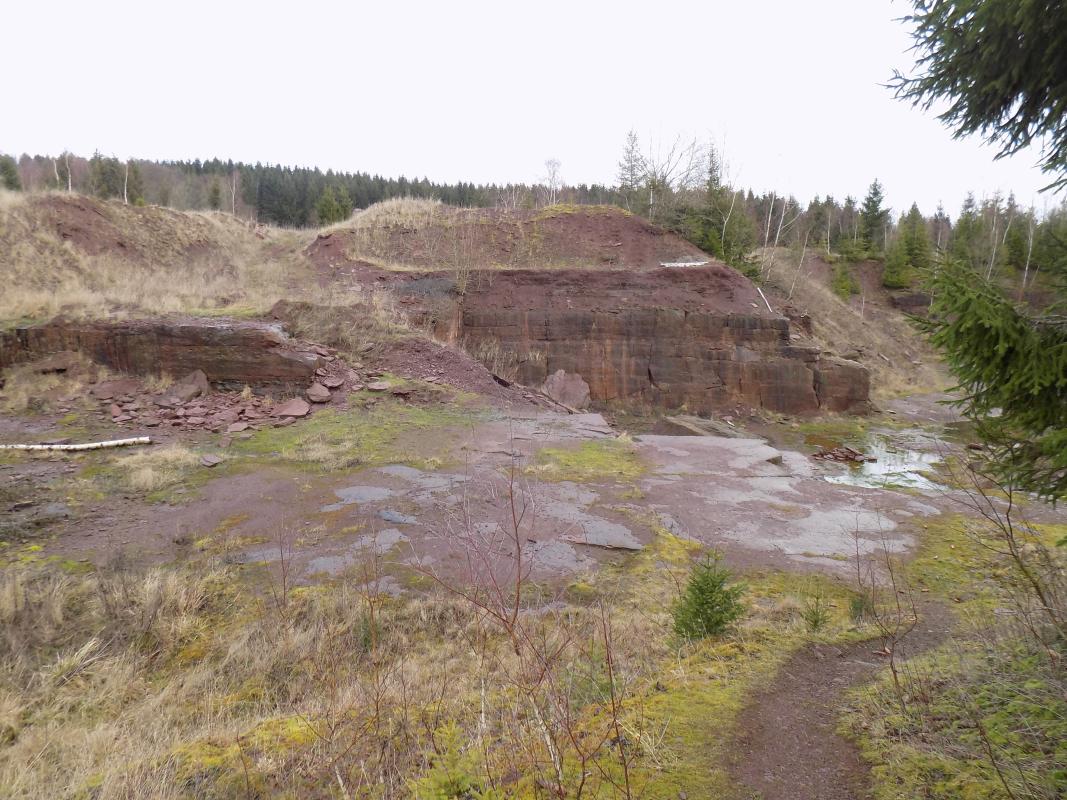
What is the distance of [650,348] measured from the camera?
20.4 m

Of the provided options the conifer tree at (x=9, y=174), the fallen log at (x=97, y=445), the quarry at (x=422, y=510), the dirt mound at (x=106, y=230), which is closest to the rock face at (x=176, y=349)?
the quarry at (x=422, y=510)

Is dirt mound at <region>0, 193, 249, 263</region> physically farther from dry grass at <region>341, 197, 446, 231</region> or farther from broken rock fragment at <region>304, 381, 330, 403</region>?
broken rock fragment at <region>304, 381, 330, 403</region>

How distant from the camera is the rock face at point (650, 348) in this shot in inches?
793

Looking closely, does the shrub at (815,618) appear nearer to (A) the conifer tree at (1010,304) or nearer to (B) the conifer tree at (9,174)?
(A) the conifer tree at (1010,304)

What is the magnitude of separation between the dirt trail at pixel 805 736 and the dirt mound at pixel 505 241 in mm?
20146

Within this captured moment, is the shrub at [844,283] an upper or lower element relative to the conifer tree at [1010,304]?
upper

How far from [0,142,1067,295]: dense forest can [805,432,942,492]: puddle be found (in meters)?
5.61

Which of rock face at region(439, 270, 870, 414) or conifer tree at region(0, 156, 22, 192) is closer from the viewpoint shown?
rock face at region(439, 270, 870, 414)

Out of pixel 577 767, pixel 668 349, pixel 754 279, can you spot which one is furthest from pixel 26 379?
pixel 754 279

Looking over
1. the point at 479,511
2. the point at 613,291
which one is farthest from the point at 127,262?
the point at 479,511

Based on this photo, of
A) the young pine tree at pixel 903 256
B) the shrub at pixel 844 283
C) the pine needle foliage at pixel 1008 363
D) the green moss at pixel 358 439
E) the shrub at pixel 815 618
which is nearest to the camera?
the pine needle foliage at pixel 1008 363

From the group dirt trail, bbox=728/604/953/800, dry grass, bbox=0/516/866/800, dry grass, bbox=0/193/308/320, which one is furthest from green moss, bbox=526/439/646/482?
dry grass, bbox=0/193/308/320

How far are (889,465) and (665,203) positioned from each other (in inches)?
698

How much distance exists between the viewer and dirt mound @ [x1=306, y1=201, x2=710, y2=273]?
23.5 meters
